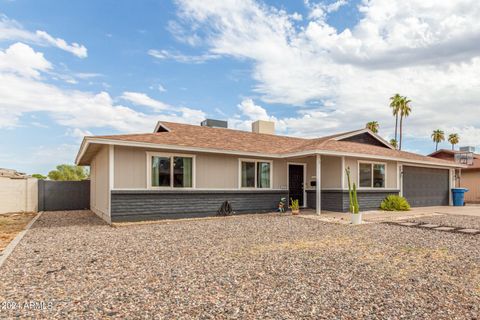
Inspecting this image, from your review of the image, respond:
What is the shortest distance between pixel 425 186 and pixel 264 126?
10066 millimetres

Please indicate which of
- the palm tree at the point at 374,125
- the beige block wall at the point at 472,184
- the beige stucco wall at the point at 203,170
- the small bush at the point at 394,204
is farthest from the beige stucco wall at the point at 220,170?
the palm tree at the point at 374,125

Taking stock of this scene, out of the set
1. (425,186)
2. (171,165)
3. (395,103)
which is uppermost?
(395,103)

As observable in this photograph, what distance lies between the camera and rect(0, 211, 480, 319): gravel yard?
351 cm

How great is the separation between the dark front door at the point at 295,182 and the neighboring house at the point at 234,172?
5 centimetres

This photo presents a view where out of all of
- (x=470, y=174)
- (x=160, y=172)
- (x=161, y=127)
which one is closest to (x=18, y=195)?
(x=161, y=127)

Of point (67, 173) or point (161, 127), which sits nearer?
point (161, 127)

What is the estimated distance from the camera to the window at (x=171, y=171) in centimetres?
1135

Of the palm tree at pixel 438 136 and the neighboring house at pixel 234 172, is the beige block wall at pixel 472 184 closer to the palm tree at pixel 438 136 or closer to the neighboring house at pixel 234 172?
the neighboring house at pixel 234 172

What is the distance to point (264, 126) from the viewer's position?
19656 millimetres

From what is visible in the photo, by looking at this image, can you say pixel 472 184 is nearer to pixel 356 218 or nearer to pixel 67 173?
pixel 356 218

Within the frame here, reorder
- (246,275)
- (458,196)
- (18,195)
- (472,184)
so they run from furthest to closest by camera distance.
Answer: (472,184), (458,196), (18,195), (246,275)

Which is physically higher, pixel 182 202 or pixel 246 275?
pixel 182 202

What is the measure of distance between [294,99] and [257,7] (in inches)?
425

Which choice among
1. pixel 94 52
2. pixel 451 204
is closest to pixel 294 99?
pixel 451 204
